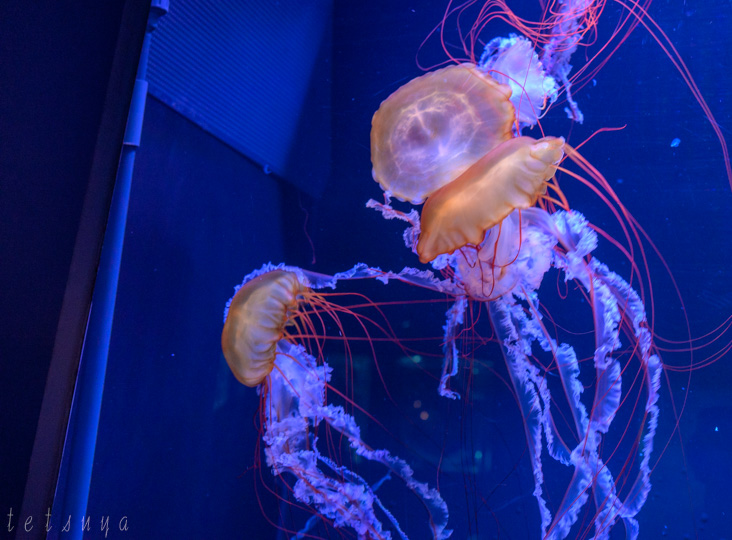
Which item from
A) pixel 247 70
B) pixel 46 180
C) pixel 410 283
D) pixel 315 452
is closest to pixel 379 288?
pixel 410 283

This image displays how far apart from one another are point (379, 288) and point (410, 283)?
0.48ft

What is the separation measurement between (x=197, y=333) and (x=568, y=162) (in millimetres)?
1699

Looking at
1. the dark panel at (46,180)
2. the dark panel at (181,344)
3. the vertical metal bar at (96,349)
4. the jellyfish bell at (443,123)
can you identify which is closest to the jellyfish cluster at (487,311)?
the jellyfish bell at (443,123)

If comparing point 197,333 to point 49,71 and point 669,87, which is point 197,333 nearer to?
point 49,71

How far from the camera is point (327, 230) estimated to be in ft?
7.38

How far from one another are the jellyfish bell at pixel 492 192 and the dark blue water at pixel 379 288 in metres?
0.69

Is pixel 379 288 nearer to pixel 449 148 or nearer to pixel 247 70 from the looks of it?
pixel 449 148

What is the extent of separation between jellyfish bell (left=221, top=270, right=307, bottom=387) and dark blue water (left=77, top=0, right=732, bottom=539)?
15 centimetres

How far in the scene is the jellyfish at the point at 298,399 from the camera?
195cm

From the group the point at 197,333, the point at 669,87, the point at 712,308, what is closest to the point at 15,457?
the point at 197,333

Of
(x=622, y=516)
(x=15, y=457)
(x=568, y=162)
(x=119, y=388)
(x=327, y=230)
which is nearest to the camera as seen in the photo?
(x=15, y=457)

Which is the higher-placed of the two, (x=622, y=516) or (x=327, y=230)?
(x=327, y=230)

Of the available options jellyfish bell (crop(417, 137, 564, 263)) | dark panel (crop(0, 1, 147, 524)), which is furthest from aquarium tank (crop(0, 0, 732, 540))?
jellyfish bell (crop(417, 137, 564, 263))

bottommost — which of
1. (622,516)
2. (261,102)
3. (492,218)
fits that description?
(622,516)
